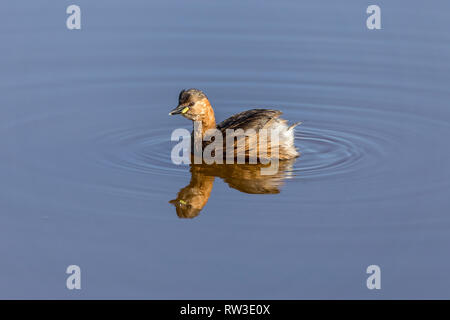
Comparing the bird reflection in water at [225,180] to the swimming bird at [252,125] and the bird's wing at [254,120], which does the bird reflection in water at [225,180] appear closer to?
the swimming bird at [252,125]

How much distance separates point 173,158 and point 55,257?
2573 millimetres

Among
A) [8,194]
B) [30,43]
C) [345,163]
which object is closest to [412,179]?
[345,163]

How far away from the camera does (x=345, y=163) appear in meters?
8.90

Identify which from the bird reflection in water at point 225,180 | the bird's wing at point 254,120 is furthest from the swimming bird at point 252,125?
the bird reflection in water at point 225,180

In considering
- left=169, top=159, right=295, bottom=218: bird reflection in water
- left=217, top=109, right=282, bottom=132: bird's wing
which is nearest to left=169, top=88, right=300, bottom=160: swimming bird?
left=217, top=109, right=282, bottom=132: bird's wing

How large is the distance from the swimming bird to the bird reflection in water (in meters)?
0.16

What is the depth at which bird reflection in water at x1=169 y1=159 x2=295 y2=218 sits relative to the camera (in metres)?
7.88

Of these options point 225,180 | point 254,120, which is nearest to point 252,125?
point 254,120

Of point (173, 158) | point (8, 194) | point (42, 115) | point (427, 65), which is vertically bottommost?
point (8, 194)

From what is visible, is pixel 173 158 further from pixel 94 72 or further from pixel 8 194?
pixel 94 72

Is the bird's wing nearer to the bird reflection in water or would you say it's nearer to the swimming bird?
the swimming bird

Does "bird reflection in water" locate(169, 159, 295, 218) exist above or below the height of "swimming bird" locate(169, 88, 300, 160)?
below

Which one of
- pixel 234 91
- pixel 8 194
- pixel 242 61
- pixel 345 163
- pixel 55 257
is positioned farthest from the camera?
pixel 242 61

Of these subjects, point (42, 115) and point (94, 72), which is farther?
point (94, 72)
